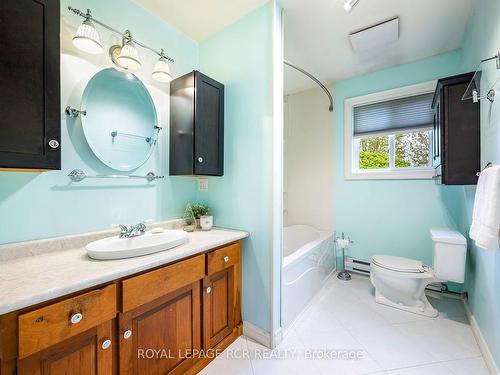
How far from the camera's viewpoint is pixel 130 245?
4.32 ft

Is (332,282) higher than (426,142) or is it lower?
lower

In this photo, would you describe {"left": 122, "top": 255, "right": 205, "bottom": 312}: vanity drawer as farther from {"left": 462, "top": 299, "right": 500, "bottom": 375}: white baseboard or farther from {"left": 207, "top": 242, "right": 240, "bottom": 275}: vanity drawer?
{"left": 462, "top": 299, "right": 500, "bottom": 375}: white baseboard

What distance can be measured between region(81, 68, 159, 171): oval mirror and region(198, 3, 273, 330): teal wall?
0.60 metres

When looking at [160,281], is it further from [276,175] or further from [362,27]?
[362,27]

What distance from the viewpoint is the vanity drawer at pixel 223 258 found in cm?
138

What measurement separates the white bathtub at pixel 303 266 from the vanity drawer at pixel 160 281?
0.72 metres

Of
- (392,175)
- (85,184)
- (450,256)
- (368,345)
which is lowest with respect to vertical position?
(368,345)

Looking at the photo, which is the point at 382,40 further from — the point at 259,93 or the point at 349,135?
the point at 259,93

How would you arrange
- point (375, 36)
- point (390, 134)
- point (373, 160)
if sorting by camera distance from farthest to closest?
point (373, 160)
point (390, 134)
point (375, 36)

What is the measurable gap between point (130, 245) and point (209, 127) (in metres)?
0.98

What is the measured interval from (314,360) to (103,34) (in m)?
2.56

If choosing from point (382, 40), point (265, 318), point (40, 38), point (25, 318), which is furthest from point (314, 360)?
point (382, 40)

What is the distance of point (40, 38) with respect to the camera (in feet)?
3.09

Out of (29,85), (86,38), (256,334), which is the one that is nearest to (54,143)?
(29,85)
